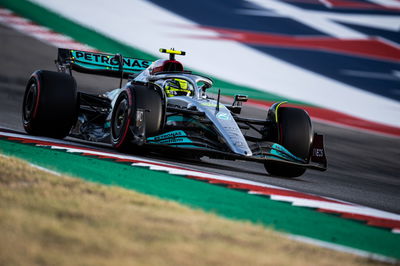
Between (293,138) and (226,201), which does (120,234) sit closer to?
(226,201)

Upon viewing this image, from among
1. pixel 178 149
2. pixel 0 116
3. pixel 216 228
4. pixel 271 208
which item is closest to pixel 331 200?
pixel 271 208

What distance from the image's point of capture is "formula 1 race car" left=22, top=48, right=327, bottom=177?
30.6 feet

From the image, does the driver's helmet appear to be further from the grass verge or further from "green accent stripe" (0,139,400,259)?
the grass verge

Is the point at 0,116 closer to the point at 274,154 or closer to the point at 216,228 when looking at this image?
the point at 274,154

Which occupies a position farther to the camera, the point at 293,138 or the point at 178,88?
the point at 178,88

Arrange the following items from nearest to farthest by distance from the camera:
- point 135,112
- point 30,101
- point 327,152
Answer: point 135,112 < point 30,101 < point 327,152

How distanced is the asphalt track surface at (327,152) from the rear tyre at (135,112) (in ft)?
1.61

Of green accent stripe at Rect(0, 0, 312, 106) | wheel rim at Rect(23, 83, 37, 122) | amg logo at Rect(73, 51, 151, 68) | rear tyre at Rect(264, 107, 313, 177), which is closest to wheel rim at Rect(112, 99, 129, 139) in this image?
wheel rim at Rect(23, 83, 37, 122)

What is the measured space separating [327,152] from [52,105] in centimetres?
617

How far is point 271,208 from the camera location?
22.1 ft

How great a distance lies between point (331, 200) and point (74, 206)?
3.66 meters

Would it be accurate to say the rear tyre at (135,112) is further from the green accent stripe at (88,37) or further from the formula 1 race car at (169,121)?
the green accent stripe at (88,37)

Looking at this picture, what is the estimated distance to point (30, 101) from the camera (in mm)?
10992

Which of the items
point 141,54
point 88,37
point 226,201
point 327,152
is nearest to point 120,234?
point 226,201
